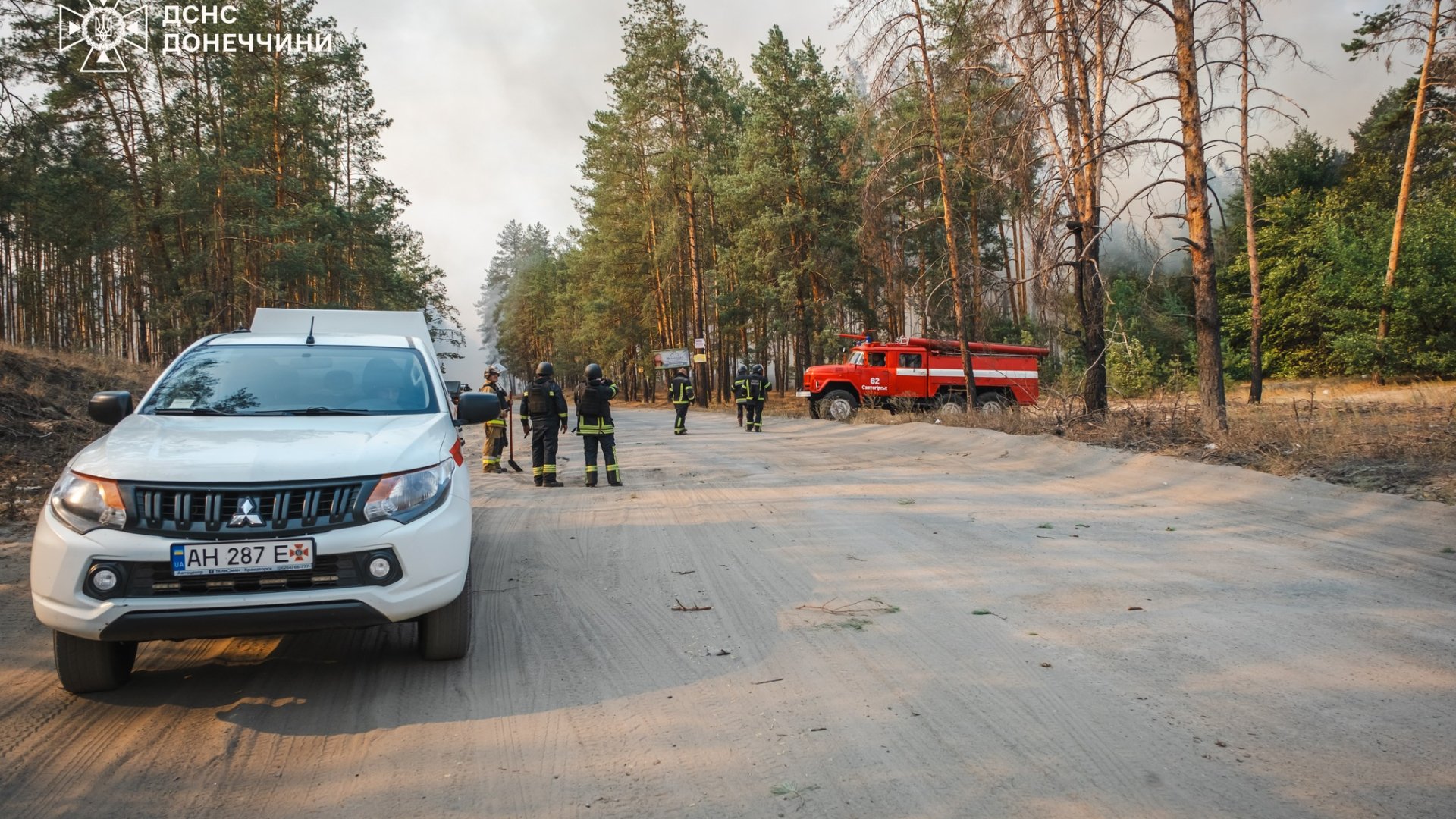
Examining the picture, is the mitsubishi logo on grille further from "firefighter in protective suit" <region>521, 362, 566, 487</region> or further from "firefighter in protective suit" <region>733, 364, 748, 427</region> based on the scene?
"firefighter in protective suit" <region>733, 364, 748, 427</region>

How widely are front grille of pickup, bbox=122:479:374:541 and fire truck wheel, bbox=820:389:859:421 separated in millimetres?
22248

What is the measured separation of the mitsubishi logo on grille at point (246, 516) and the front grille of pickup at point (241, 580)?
216 mm

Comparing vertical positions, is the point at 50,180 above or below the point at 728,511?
above

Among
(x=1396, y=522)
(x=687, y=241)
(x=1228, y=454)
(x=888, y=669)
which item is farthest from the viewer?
(x=687, y=241)

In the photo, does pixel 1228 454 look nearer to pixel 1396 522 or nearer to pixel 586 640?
pixel 1396 522

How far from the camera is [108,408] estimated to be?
189 inches

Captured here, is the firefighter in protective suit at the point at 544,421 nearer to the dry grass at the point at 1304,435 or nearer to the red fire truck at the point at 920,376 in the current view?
the dry grass at the point at 1304,435

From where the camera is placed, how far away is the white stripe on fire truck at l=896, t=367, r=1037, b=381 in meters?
25.4

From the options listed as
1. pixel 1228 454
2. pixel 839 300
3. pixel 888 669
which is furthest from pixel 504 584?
pixel 839 300

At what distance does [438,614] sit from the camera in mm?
4305

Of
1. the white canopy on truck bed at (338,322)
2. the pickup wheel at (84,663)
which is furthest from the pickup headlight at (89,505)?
the white canopy on truck bed at (338,322)

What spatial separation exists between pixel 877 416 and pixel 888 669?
20400 mm

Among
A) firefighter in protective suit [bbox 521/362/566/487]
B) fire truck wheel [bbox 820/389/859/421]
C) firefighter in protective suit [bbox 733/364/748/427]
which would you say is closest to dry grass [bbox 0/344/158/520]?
firefighter in protective suit [bbox 521/362/566/487]

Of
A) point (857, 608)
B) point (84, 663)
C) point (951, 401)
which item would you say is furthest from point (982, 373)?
point (84, 663)
